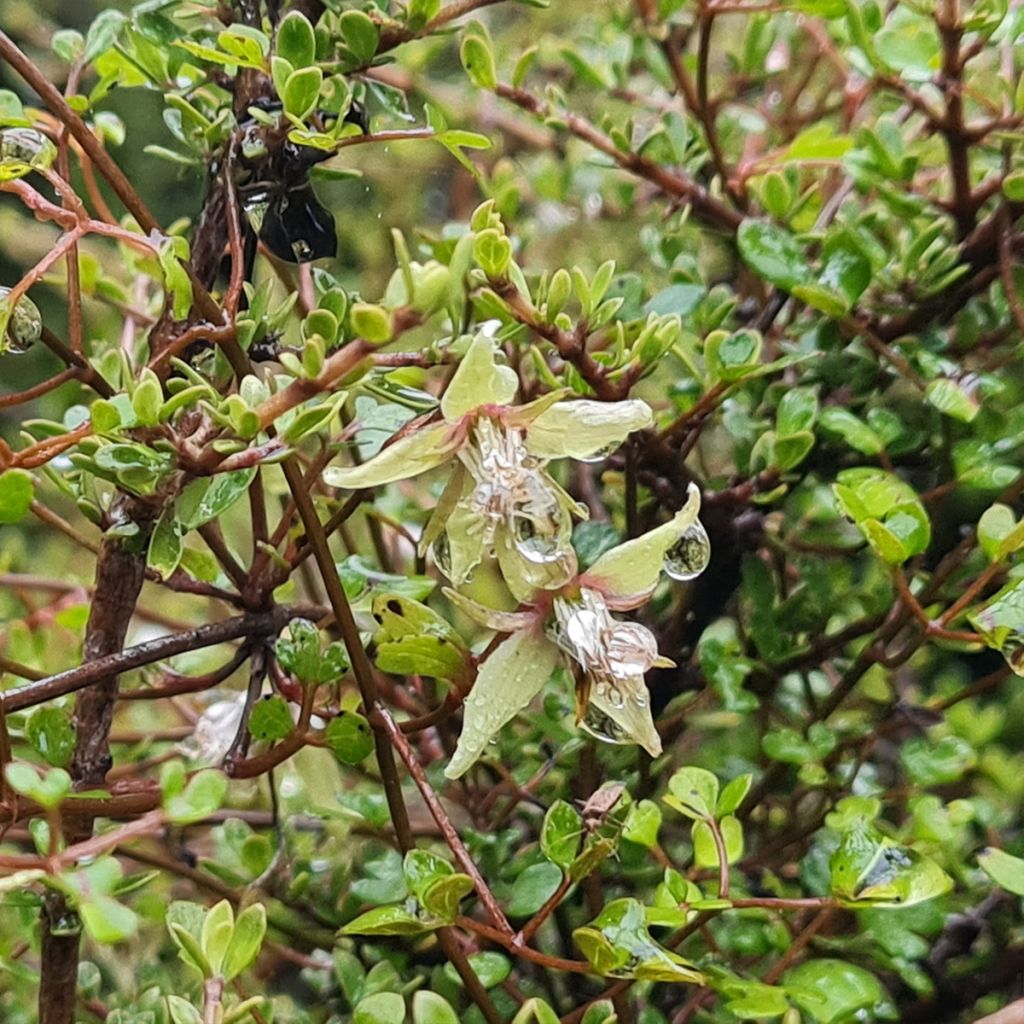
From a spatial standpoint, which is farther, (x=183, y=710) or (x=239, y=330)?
(x=183, y=710)

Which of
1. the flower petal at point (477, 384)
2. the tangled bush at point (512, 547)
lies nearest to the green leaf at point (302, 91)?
the tangled bush at point (512, 547)

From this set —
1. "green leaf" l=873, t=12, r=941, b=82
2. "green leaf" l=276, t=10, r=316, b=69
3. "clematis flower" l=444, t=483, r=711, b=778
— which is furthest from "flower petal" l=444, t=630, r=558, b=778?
"green leaf" l=873, t=12, r=941, b=82

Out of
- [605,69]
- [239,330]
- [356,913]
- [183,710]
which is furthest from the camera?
[605,69]

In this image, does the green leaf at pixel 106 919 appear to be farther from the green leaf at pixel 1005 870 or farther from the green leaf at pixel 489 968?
the green leaf at pixel 1005 870

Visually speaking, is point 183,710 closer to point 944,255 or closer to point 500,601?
point 500,601

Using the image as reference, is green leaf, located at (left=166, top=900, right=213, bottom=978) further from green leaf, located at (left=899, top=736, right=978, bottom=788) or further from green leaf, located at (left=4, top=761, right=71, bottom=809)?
green leaf, located at (left=899, top=736, right=978, bottom=788)

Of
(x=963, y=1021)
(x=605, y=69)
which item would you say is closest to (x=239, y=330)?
(x=605, y=69)
